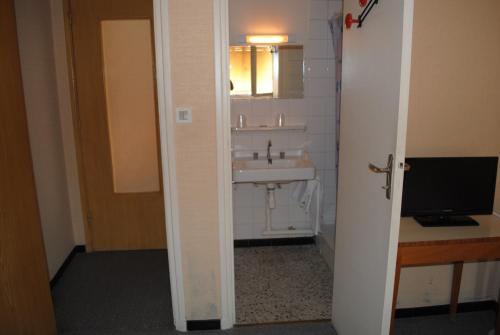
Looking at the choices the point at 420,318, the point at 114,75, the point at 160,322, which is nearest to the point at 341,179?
the point at 420,318

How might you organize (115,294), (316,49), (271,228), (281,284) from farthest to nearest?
(271,228)
(316,49)
(281,284)
(115,294)

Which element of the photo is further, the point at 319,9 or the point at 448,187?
the point at 319,9

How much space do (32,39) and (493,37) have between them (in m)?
2.99

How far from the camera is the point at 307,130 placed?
3314 mm

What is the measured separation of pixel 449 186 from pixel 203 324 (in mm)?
1646

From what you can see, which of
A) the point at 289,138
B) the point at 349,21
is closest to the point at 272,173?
the point at 289,138

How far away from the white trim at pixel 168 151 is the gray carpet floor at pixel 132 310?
0.26 m

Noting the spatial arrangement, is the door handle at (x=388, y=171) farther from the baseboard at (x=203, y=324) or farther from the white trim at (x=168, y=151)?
the baseboard at (x=203, y=324)

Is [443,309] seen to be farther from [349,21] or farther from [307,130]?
[349,21]

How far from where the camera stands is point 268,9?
3.09 metres

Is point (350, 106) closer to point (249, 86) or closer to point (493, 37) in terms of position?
point (493, 37)

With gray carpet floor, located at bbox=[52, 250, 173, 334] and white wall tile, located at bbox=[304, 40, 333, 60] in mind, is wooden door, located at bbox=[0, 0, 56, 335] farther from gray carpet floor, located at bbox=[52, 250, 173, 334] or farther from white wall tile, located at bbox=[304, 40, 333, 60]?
white wall tile, located at bbox=[304, 40, 333, 60]

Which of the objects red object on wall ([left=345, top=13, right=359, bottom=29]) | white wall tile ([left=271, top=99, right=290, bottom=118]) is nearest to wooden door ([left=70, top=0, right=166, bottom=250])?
white wall tile ([left=271, top=99, right=290, bottom=118])

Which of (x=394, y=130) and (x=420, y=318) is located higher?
(x=394, y=130)
